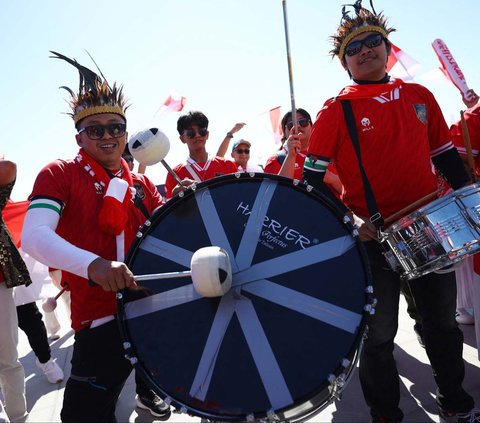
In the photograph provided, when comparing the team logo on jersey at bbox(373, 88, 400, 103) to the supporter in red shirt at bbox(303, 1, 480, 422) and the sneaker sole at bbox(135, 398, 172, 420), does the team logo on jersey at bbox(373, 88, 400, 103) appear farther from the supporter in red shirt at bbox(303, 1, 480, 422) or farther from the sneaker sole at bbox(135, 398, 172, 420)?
the sneaker sole at bbox(135, 398, 172, 420)

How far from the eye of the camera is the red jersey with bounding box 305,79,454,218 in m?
2.18

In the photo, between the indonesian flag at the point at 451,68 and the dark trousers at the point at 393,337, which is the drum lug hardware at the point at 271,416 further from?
the indonesian flag at the point at 451,68

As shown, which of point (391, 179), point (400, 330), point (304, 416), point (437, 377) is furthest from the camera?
point (400, 330)

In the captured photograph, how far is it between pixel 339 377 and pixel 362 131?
1256 millimetres

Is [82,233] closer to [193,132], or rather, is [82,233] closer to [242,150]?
[193,132]

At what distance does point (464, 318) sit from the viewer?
150 inches

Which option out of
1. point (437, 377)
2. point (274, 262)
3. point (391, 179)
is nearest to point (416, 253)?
point (391, 179)

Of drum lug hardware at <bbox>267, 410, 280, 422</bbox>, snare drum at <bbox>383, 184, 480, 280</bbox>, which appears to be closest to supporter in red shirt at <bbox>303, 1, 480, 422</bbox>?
snare drum at <bbox>383, 184, 480, 280</bbox>

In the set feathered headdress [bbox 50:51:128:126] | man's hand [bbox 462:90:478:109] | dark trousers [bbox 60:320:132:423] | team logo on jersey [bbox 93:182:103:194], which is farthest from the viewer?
man's hand [bbox 462:90:478:109]

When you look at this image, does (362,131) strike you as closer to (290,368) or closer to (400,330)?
(290,368)

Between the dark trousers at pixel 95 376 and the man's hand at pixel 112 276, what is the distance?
0.42 m

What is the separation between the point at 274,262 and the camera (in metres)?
1.68

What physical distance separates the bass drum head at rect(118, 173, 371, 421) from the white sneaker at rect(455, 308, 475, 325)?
2.74 metres

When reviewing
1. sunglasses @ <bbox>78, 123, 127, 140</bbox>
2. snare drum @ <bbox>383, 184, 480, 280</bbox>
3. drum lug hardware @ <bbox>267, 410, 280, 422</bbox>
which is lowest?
drum lug hardware @ <bbox>267, 410, 280, 422</bbox>
